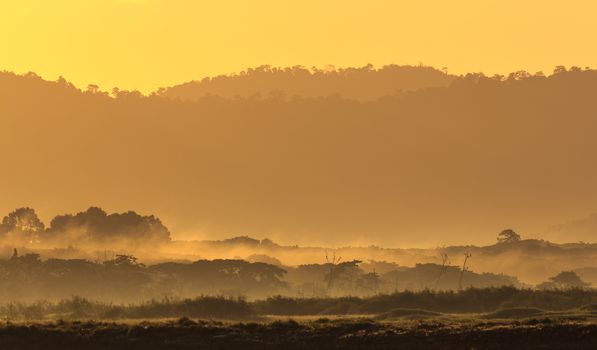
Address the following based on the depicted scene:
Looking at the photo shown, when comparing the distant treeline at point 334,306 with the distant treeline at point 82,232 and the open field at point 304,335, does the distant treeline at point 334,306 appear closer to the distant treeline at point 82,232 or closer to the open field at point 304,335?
the open field at point 304,335

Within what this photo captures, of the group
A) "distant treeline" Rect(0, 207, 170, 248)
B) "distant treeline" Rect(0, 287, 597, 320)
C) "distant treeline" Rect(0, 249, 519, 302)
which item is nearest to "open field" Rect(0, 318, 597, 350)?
"distant treeline" Rect(0, 287, 597, 320)

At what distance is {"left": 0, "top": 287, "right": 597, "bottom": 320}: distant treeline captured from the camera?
87.1m

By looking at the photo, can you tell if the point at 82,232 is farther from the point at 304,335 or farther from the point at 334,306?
the point at 304,335

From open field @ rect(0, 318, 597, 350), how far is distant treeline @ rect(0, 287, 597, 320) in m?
17.3

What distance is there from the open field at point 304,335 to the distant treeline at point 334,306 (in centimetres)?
1732

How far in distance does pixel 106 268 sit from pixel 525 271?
83807mm

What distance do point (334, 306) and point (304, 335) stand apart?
30.4 metres

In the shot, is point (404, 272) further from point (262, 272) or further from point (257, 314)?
point (257, 314)

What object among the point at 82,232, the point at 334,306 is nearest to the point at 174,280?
the point at 334,306

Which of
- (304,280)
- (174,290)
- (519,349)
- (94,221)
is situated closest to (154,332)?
(519,349)

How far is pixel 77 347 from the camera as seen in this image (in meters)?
64.2

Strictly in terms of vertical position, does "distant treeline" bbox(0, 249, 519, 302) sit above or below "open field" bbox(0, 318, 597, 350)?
above

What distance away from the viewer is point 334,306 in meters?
94.0

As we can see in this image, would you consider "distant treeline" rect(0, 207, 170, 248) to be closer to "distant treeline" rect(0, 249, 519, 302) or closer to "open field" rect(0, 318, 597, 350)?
"distant treeline" rect(0, 249, 519, 302)
